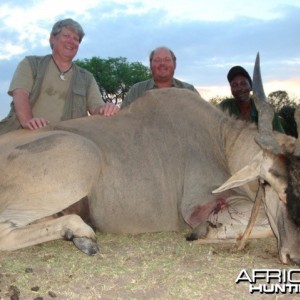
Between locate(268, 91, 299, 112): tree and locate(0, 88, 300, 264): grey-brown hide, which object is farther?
locate(268, 91, 299, 112): tree

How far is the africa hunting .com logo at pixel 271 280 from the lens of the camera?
10.1 ft

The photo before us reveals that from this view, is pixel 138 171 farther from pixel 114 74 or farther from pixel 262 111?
pixel 114 74

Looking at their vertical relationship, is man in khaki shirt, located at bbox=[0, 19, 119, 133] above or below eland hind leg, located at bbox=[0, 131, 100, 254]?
above

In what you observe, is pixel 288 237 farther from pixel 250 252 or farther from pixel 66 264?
pixel 66 264

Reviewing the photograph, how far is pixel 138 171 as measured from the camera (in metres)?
4.59

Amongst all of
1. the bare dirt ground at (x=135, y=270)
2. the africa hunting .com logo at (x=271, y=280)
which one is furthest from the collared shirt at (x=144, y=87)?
the africa hunting .com logo at (x=271, y=280)

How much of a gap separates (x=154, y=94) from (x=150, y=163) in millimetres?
764

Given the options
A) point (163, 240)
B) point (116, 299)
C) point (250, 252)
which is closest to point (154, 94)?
point (163, 240)

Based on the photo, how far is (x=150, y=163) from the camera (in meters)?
4.68

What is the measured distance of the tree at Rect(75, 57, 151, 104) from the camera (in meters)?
25.0

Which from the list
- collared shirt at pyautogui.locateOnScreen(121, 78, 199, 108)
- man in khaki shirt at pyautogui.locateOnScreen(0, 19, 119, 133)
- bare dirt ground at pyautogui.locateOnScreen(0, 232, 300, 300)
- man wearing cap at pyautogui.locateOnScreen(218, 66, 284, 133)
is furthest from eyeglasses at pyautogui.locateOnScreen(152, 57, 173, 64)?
bare dirt ground at pyautogui.locateOnScreen(0, 232, 300, 300)

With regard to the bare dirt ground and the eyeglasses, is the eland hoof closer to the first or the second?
the bare dirt ground

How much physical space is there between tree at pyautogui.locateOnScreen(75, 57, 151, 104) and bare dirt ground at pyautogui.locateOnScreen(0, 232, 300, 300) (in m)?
20.9

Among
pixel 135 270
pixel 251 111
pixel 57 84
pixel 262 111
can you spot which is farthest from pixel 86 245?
pixel 251 111
